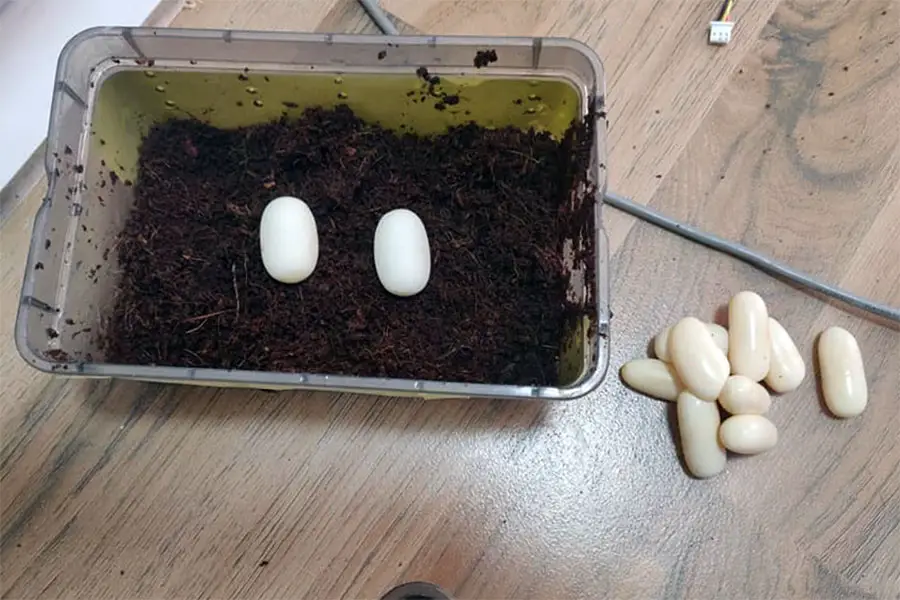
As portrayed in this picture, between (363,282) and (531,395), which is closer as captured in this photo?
(531,395)

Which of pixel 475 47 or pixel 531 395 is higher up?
pixel 475 47

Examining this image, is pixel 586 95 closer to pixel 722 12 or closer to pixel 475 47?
pixel 475 47

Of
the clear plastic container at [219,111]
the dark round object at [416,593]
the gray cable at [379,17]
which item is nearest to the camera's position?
the clear plastic container at [219,111]

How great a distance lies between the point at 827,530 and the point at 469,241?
417mm

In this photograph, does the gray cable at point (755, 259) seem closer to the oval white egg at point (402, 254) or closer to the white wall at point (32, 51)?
the oval white egg at point (402, 254)

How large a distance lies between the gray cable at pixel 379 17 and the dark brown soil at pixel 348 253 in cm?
14

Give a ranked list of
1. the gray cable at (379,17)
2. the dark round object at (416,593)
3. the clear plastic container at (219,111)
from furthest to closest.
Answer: the gray cable at (379,17)
the dark round object at (416,593)
the clear plastic container at (219,111)

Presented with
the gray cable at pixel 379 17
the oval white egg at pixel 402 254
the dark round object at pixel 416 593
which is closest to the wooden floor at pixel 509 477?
the dark round object at pixel 416 593

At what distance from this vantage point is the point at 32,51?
67cm

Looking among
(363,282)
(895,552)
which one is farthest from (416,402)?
(895,552)


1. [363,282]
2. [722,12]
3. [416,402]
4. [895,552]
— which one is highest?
[722,12]

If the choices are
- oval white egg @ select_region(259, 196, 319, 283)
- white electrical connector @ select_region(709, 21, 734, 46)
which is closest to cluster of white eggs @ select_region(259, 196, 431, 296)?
oval white egg @ select_region(259, 196, 319, 283)

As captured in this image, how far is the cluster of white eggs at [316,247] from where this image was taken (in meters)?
0.62

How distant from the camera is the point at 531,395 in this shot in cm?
54
